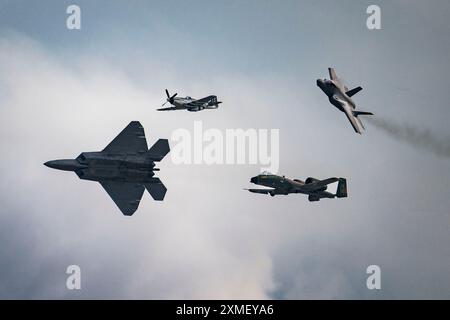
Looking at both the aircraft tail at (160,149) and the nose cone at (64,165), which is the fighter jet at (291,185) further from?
the nose cone at (64,165)

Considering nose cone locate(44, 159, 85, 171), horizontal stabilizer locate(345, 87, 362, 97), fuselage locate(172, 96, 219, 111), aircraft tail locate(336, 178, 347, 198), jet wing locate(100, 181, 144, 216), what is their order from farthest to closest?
horizontal stabilizer locate(345, 87, 362, 97) → fuselage locate(172, 96, 219, 111) → aircraft tail locate(336, 178, 347, 198) → jet wing locate(100, 181, 144, 216) → nose cone locate(44, 159, 85, 171)

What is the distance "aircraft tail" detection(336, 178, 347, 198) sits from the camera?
393ft

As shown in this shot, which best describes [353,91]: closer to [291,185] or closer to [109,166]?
[291,185]

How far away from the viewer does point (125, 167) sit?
111m

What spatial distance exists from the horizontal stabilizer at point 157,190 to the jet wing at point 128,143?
173 inches

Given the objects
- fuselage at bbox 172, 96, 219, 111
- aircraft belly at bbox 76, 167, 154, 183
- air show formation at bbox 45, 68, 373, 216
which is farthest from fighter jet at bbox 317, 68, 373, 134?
aircraft belly at bbox 76, 167, 154, 183

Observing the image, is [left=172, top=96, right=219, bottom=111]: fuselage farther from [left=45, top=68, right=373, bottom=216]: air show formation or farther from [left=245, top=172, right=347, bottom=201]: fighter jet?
[left=245, top=172, right=347, bottom=201]: fighter jet

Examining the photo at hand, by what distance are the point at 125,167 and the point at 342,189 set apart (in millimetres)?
29596

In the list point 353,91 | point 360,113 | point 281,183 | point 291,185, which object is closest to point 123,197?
point 281,183

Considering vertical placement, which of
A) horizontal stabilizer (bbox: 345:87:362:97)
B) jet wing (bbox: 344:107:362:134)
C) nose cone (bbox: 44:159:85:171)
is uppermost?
horizontal stabilizer (bbox: 345:87:362:97)

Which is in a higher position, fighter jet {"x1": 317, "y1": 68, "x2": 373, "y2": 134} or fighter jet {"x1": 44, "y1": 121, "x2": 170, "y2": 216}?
fighter jet {"x1": 317, "y1": 68, "x2": 373, "y2": 134}

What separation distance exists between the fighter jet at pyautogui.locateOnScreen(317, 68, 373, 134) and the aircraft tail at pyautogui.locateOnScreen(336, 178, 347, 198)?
23.5ft
